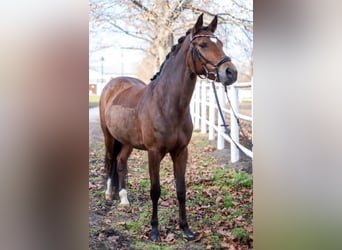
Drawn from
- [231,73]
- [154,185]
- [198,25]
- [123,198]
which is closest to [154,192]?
[154,185]

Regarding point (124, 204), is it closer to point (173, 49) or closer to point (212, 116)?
point (212, 116)

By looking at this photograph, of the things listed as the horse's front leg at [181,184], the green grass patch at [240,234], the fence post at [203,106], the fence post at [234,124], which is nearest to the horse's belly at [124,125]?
the horse's front leg at [181,184]

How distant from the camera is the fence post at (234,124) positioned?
56.2 inches

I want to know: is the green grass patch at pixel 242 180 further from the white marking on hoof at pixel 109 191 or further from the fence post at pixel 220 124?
the white marking on hoof at pixel 109 191

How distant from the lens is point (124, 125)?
1.47 metres

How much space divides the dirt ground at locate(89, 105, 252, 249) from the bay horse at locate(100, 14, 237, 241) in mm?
30

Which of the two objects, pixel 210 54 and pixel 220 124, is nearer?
pixel 210 54

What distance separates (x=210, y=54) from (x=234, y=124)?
32 cm

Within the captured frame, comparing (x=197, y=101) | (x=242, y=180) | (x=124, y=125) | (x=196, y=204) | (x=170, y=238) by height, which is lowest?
(x=170, y=238)

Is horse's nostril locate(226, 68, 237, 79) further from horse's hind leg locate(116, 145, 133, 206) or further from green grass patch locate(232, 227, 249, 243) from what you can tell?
green grass patch locate(232, 227, 249, 243)

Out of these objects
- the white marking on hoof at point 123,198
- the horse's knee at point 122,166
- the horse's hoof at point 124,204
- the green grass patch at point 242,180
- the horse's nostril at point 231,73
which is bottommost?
the horse's hoof at point 124,204
